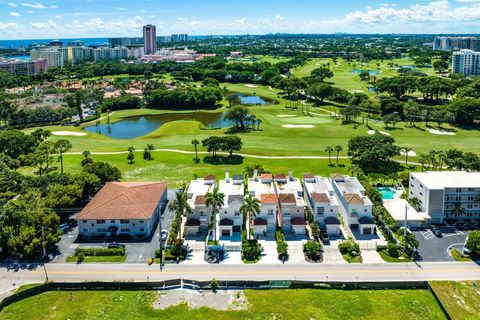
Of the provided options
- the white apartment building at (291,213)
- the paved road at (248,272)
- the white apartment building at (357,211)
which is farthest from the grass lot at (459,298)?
the white apartment building at (291,213)

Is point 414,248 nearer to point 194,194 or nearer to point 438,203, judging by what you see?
point 438,203

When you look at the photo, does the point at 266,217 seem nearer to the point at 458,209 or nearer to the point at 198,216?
the point at 198,216

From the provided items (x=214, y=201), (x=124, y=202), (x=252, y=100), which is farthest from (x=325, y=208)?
(x=252, y=100)

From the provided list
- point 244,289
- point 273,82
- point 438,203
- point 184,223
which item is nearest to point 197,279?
point 244,289

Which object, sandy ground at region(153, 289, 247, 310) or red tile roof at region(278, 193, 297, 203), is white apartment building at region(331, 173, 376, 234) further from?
sandy ground at region(153, 289, 247, 310)

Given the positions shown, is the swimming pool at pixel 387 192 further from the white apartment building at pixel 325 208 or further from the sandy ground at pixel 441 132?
the sandy ground at pixel 441 132
